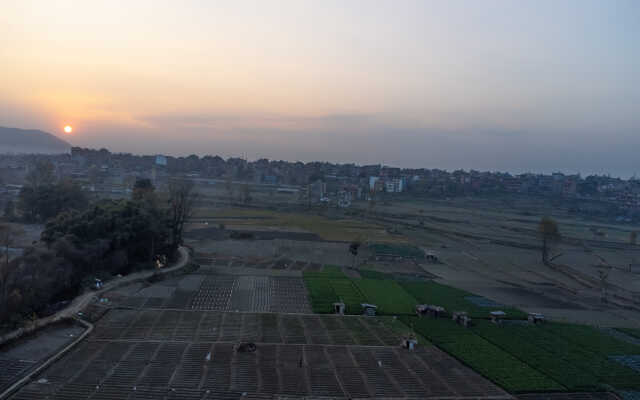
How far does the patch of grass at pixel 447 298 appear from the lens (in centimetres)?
2082

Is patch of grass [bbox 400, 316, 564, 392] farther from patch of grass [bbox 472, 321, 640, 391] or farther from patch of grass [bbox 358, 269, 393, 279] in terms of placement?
patch of grass [bbox 358, 269, 393, 279]

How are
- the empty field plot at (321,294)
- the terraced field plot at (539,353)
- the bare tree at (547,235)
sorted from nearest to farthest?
the terraced field plot at (539,353) → the empty field plot at (321,294) → the bare tree at (547,235)

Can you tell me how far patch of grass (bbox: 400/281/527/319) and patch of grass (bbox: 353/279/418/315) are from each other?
2.03 ft

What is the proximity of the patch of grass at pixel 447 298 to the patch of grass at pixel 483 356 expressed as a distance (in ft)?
6.79

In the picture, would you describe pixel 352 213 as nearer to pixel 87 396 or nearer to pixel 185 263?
pixel 185 263

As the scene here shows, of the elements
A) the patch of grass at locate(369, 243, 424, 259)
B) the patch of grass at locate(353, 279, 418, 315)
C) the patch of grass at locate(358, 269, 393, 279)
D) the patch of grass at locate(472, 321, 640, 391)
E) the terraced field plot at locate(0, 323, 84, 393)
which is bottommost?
the patch of grass at locate(472, 321, 640, 391)

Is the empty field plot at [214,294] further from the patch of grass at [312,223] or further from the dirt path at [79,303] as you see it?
the patch of grass at [312,223]

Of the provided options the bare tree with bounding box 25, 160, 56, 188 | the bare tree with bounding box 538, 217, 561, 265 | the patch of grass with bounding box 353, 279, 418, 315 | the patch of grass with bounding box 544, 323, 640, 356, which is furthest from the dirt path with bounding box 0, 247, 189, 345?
the bare tree with bounding box 25, 160, 56, 188

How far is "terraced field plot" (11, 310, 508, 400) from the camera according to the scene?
40.4 feet

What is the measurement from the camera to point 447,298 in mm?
22797

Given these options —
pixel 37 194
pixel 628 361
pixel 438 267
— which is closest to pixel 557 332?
pixel 628 361

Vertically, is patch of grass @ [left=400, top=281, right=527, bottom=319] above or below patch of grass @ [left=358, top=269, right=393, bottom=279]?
below

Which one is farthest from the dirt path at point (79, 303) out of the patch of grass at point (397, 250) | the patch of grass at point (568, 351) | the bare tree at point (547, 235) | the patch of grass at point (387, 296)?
the bare tree at point (547, 235)

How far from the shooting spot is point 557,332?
741 inches
